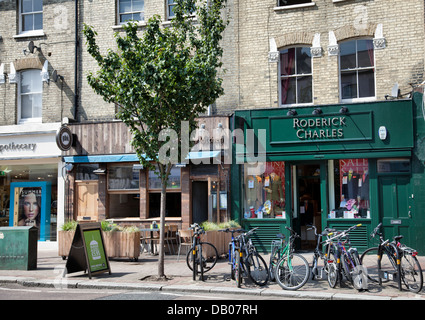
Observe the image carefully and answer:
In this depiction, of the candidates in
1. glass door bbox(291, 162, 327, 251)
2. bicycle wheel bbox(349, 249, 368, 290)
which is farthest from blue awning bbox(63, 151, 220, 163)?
bicycle wheel bbox(349, 249, 368, 290)

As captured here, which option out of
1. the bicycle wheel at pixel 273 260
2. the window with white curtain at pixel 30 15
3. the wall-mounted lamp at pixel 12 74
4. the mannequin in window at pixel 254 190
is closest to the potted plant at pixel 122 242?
the mannequin in window at pixel 254 190

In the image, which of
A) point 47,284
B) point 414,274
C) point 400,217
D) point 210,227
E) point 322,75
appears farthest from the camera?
point 322,75

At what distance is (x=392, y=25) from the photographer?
571 inches

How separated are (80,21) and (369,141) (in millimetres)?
11294

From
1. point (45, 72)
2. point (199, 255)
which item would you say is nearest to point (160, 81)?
point (199, 255)

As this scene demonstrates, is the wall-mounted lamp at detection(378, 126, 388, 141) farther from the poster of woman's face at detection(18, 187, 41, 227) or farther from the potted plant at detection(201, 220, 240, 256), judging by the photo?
the poster of woman's face at detection(18, 187, 41, 227)

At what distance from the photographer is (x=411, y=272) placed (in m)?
9.03

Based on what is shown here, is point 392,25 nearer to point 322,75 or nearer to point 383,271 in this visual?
point 322,75

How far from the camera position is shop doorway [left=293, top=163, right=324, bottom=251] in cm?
1549

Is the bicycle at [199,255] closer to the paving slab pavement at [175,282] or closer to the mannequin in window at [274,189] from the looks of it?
the paving slab pavement at [175,282]

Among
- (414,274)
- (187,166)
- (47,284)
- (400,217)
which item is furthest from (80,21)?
(414,274)

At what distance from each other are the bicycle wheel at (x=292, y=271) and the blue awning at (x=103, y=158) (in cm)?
788

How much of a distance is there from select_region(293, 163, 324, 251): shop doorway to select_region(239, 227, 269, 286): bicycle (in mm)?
5656

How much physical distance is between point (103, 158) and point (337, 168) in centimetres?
791
